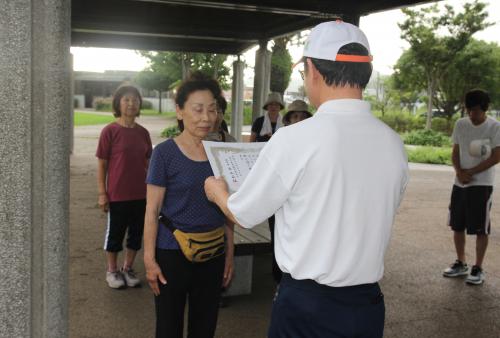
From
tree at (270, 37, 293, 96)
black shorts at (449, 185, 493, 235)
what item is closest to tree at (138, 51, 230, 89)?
tree at (270, 37, 293, 96)

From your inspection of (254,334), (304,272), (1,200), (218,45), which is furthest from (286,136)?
(218,45)

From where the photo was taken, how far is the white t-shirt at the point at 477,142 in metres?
5.65

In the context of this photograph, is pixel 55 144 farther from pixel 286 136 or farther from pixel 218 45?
pixel 218 45

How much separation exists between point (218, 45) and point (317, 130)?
13376 mm

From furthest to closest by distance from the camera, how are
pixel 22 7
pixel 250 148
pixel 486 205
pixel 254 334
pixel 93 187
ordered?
pixel 93 187 → pixel 486 205 → pixel 254 334 → pixel 250 148 → pixel 22 7

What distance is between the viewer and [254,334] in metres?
4.32

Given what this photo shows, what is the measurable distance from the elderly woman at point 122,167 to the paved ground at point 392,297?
1.43 feet

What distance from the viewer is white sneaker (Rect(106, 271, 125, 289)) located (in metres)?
5.15

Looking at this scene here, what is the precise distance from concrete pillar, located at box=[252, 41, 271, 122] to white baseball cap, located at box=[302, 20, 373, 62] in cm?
1140

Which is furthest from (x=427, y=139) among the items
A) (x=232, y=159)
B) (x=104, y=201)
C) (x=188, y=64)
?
(x=232, y=159)

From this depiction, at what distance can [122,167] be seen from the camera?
195 inches

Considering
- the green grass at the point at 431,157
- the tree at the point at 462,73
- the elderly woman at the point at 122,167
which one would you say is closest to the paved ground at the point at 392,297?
the elderly woman at the point at 122,167

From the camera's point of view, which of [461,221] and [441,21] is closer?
[461,221]

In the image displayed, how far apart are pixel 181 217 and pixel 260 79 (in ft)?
37.5
